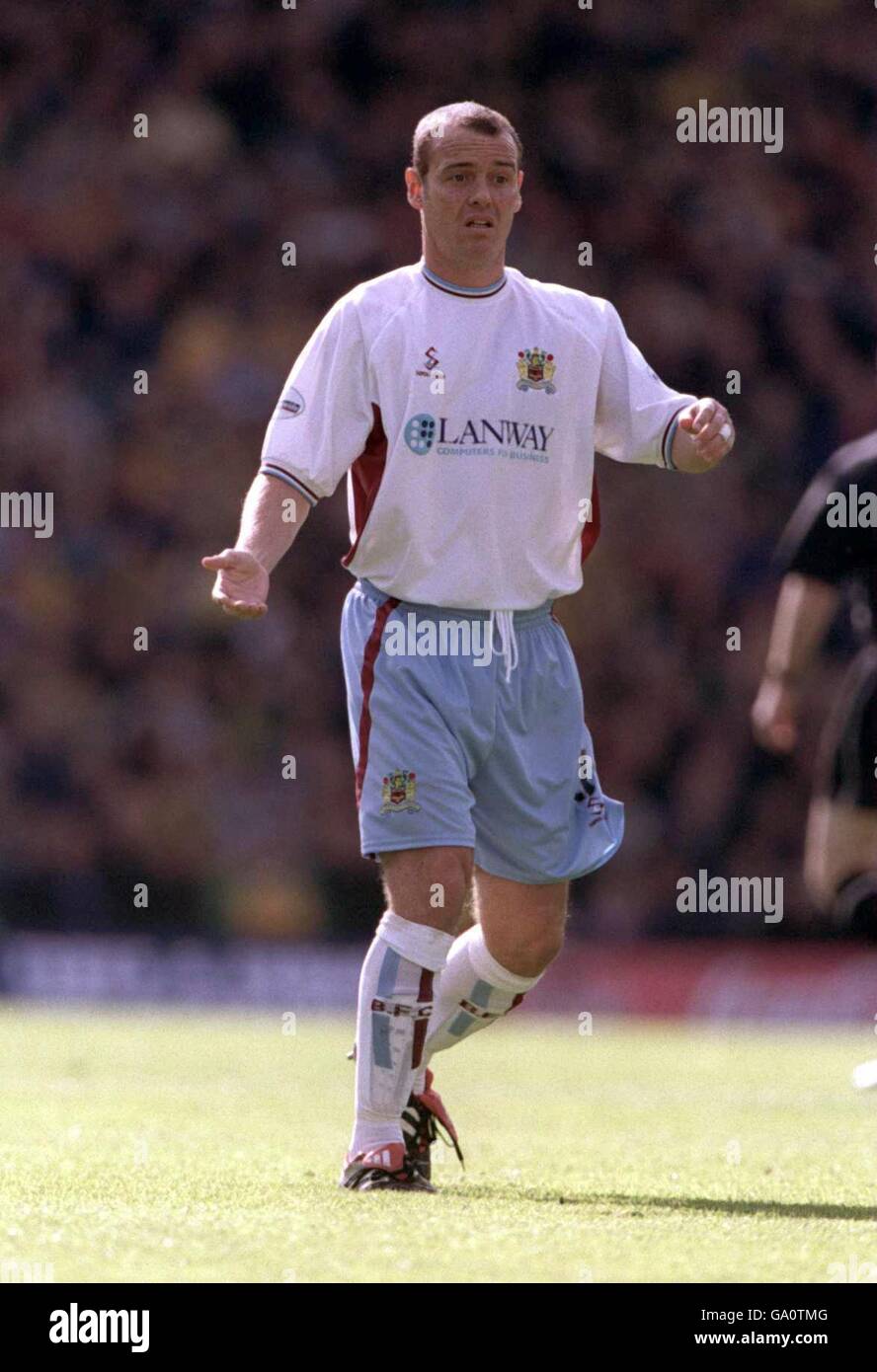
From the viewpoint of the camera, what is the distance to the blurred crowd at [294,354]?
1336cm

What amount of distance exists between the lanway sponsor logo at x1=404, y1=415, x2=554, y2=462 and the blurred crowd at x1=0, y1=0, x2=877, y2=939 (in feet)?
25.1

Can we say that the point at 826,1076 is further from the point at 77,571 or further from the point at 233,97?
the point at 233,97

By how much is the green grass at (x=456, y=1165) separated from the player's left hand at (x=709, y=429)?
64.9 inches

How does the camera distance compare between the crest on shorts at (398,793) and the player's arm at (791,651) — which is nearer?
the crest on shorts at (398,793)

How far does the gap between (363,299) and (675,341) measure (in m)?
9.33

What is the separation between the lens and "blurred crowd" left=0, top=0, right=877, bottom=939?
13.4 m

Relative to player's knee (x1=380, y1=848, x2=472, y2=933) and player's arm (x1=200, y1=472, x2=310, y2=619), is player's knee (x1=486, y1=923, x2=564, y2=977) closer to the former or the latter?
player's knee (x1=380, y1=848, x2=472, y2=933)

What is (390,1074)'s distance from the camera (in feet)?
16.4

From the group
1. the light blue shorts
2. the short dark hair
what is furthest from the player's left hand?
the short dark hair

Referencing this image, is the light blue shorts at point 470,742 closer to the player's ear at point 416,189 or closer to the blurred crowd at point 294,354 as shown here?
the player's ear at point 416,189

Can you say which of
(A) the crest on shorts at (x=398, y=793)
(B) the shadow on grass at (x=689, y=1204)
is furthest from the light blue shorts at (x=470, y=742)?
(B) the shadow on grass at (x=689, y=1204)

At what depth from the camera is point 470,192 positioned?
5156 mm
